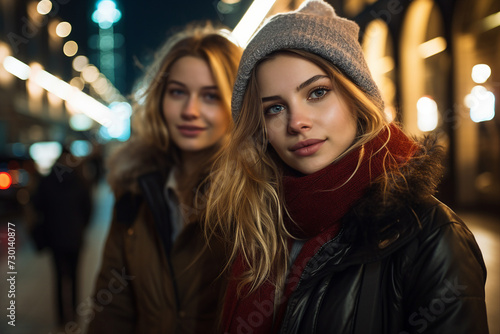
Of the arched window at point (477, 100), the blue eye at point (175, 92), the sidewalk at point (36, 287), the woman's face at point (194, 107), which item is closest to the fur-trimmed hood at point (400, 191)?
the woman's face at point (194, 107)

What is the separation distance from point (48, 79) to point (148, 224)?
29.4 meters

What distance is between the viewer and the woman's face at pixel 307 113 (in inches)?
58.9

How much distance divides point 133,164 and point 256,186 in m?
0.94

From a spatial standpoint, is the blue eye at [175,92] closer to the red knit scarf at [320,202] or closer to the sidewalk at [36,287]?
the red knit scarf at [320,202]

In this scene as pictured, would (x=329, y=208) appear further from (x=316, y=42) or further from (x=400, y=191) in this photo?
(x=316, y=42)

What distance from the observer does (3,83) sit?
20.8m

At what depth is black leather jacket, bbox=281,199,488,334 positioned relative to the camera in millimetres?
1112

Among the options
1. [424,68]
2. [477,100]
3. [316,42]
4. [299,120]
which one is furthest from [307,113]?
[424,68]

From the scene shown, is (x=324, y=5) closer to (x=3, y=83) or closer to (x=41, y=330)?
(x=41, y=330)

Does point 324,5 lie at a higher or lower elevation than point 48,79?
lower

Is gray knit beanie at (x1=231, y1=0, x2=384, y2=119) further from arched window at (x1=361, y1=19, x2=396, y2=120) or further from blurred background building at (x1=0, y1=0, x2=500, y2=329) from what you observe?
arched window at (x1=361, y1=19, x2=396, y2=120)

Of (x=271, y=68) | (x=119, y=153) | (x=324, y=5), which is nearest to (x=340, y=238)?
(x=271, y=68)

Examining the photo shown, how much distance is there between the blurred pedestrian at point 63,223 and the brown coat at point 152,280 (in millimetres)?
2538

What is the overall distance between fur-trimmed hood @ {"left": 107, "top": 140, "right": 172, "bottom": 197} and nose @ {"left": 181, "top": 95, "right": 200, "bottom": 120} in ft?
1.41
